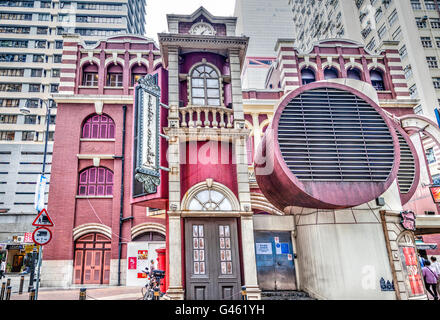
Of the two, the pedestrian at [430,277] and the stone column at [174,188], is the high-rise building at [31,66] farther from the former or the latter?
the pedestrian at [430,277]

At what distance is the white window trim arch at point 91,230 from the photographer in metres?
19.7

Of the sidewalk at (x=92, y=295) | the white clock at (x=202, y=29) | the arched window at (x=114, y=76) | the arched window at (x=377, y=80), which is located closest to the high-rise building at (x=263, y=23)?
the arched window at (x=377, y=80)

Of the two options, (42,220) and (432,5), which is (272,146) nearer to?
(42,220)

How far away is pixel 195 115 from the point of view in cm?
1284

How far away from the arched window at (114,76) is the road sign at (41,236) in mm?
14835

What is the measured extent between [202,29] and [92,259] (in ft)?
48.7

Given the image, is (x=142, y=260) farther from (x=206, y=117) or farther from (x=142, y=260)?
(x=206, y=117)

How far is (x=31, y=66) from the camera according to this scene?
5731 cm

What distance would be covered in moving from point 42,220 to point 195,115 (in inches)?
254

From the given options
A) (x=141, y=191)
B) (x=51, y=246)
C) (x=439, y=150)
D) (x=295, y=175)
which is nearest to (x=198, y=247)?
(x=141, y=191)

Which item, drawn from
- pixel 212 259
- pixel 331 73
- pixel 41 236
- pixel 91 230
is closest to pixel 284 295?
pixel 212 259

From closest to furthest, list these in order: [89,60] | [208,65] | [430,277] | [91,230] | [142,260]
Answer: [430,277] < [208,65] < [142,260] < [91,230] < [89,60]
